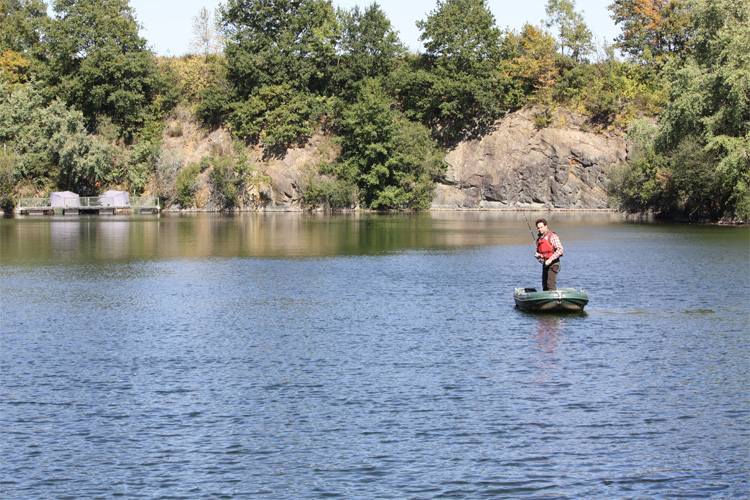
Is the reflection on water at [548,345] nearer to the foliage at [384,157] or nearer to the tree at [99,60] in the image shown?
the foliage at [384,157]

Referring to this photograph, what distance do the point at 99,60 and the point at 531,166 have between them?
60850 millimetres

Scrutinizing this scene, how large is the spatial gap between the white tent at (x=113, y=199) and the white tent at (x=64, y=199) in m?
3.12

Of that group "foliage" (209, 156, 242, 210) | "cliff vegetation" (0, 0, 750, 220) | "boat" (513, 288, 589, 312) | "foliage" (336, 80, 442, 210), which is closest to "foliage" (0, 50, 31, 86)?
"cliff vegetation" (0, 0, 750, 220)

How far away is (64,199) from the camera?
352ft

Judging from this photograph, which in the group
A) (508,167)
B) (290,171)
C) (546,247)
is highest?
(508,167)

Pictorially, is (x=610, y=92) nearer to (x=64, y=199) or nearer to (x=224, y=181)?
(x=224, y=181)

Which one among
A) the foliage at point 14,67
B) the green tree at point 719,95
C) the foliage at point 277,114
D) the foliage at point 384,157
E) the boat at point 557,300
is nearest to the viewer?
the boat at point 557,300

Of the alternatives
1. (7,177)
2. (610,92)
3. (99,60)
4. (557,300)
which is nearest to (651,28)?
(610,92)

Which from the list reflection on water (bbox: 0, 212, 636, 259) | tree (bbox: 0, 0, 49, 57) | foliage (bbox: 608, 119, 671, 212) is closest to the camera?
reflection on water (bbox: 0, 212, 636, 259)

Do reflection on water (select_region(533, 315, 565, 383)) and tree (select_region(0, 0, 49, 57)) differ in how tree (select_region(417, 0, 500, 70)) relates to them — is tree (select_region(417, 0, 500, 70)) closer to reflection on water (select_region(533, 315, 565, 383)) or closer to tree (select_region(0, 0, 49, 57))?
tree (select_region(0, 0, 49, 57))

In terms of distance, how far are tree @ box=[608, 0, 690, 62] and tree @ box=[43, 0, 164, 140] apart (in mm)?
65752

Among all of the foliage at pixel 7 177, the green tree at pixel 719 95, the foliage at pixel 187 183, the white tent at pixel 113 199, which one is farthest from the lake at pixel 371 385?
the foliage at pixel 187 183

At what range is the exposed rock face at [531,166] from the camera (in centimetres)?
11150

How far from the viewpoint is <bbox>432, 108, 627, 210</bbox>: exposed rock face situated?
112m
